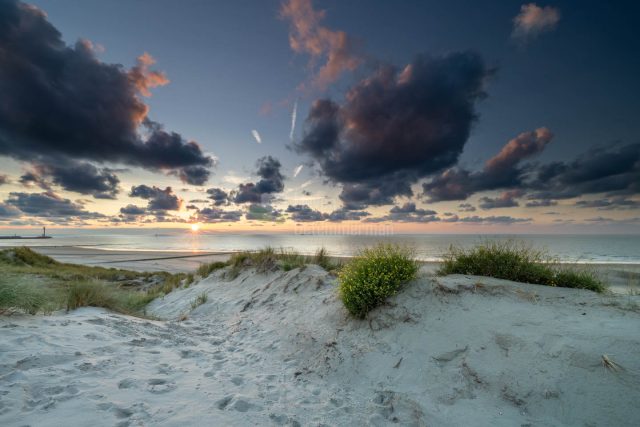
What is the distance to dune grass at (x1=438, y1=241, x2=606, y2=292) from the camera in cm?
734

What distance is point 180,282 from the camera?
16.8 m

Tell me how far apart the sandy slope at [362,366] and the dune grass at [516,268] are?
684 mm

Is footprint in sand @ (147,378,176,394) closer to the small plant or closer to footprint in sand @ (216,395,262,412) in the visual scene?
footprint in sand @ (216,395,262,412)

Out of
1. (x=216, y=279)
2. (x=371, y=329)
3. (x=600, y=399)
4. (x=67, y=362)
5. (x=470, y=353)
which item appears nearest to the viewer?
(x=600, y=399)

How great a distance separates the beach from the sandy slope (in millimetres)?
21

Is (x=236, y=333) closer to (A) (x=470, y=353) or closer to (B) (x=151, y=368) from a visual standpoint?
(B) (x=151, y=368)

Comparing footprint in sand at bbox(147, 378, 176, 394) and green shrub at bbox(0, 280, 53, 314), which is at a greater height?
green shrub at bbox(0, 280, 53, 314)

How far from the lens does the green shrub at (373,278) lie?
22.3ft

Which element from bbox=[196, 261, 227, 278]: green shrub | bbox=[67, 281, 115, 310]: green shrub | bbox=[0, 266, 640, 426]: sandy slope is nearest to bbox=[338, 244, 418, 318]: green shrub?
bbox=[0, 266, 640, 426]: sandy slope

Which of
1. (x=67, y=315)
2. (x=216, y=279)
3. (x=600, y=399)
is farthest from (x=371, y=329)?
(x=216, y=279)

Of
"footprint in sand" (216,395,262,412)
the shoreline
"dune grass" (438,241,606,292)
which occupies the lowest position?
the shoreline

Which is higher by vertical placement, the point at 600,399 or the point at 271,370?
the point at 600,399

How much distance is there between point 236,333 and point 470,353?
19.0ft

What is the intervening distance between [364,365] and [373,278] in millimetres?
2007
